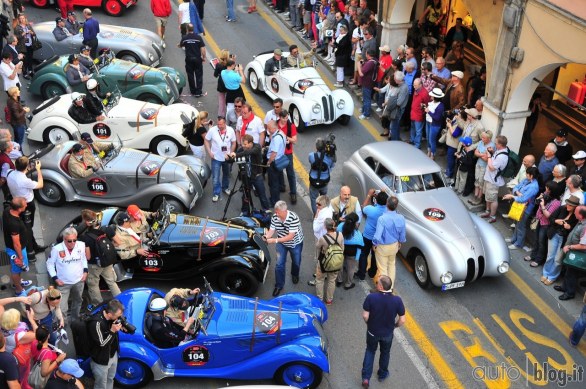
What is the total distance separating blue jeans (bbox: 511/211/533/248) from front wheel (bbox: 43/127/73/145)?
864cm

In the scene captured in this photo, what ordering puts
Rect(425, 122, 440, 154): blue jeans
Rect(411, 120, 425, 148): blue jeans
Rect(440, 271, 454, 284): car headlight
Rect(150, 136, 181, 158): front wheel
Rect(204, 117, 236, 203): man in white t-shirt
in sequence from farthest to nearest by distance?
1. Rect(411, 120, 425, 148): blue jeans
2. Rect(425, 122, 440, 154): blue jeans
3. Rect(150, 136, 181, 158): front wheel
4. Rect(204, 117, 236, 203): man in white t-shirt
5. Rect(440, 271, 454, 284): car headlight

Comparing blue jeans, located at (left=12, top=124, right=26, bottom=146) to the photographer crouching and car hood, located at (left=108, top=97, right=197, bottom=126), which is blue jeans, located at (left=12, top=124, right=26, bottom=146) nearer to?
car hood, located at (left=108, top=97, right=197, bottom=126)

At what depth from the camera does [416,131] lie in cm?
1341

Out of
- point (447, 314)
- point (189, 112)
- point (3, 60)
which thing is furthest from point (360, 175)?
point (3, 60)

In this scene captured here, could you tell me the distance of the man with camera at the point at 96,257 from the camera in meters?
8.66

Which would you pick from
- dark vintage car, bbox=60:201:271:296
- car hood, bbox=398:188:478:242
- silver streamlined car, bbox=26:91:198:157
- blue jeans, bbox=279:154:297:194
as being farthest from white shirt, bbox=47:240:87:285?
car hood, bbox=398:188:478:242

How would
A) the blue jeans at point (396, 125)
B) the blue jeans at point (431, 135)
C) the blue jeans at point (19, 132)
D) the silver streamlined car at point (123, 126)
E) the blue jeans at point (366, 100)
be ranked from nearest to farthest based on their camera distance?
the blue jeans at point (19, 132) < the silver streamlined car at point (123, 126) < the blue jeans at point (431, 135) < the blue jeans at point (396, 125) < the blue jeans at point (366, 100)

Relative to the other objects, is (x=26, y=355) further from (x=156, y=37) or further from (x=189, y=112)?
(x=156, y=37)

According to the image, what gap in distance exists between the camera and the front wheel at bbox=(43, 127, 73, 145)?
1273cm

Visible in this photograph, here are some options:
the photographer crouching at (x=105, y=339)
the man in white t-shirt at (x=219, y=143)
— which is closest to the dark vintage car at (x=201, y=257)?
the photographer crouching at (x=105, y=339)

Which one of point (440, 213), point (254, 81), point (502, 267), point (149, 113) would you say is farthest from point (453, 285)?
point (254, 81)

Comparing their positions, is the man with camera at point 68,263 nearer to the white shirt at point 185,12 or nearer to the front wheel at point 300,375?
the front wheel at point 300,375

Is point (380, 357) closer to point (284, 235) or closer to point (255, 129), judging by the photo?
point (284, 235)

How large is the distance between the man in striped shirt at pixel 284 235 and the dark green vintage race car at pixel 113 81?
5996mm
